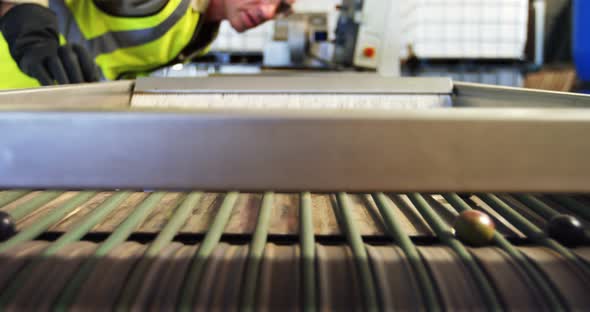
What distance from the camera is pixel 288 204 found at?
22.0 inches

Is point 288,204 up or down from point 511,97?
down

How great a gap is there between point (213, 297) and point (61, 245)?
0.17 m

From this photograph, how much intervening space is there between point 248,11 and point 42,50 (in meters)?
1.05

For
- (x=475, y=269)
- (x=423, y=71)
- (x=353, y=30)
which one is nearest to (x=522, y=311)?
(x=475, y=269)

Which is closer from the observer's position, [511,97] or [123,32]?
[511,97]

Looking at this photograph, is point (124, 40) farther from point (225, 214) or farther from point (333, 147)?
point (333, 147)

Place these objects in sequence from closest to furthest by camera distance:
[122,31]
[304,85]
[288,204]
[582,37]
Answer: [288,204] → [304,85] → [122,31] → [582,37]

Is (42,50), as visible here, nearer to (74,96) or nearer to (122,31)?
(74,96)

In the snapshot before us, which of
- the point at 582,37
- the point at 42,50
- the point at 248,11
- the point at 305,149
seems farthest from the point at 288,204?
the point at 582,37

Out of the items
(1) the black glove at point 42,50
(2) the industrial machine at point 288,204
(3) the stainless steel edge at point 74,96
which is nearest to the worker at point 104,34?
(1) the black glove at point 42,50

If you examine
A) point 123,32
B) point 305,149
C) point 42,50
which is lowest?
point 305,149

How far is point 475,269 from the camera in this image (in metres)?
0.34

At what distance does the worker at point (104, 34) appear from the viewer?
94 cm

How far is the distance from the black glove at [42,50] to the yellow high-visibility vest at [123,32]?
0.39 metres
